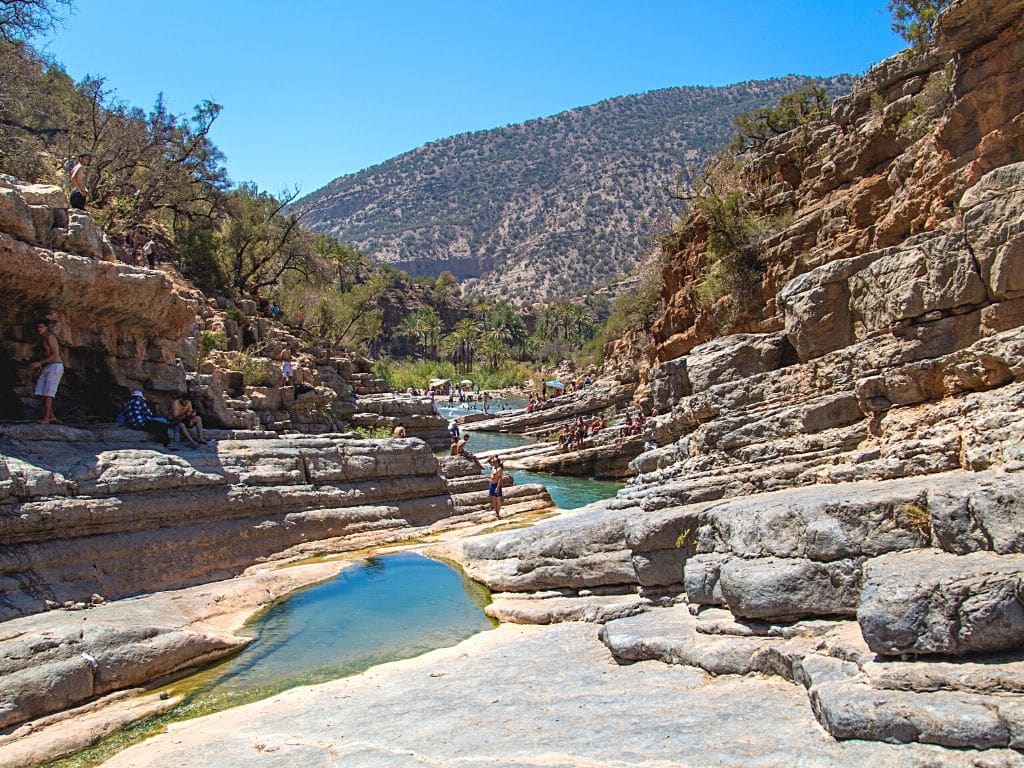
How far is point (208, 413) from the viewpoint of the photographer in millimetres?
16406

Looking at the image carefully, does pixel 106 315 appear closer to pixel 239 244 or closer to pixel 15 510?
pixel 15 510

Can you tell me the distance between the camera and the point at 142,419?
14047mm

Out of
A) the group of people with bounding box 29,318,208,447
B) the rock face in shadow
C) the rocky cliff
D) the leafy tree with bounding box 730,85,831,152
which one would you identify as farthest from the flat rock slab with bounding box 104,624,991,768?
the leafy tree with bounding box 730,85,831,152

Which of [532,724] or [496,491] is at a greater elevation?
[496,491]

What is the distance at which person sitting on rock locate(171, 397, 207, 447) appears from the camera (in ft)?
47.5

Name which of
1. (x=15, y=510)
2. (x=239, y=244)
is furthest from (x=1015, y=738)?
(x=239, y=244)

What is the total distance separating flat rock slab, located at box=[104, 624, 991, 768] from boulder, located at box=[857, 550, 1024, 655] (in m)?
0.78

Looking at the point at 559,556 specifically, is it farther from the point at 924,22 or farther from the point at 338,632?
the point at 924,22

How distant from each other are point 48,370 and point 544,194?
15713 cm

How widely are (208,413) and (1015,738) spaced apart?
16080mm

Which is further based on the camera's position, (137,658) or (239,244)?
(239,244)

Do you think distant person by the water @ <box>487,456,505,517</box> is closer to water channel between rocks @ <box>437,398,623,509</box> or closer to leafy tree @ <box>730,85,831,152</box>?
water channel between rocks @ <box>437,398,623,509</box>

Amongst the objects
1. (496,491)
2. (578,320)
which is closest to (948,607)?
(496,491)

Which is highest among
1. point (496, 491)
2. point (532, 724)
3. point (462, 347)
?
point (462, 347)
